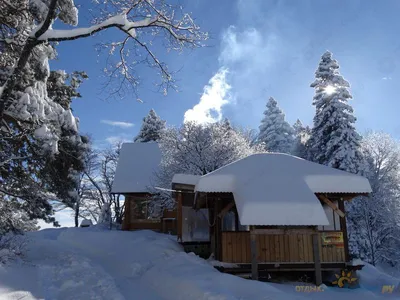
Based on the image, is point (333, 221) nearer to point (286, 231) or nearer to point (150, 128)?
point (286, 231)

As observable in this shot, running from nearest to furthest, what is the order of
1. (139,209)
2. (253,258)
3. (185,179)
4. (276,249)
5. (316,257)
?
(253,258) → (316,257) → (276,249) → (185,179) → (139,209)

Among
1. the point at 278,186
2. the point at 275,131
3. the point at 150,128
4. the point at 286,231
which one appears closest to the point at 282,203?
the point at 278,186

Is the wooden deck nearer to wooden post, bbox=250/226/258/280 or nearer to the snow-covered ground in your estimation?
the snow-covered ground

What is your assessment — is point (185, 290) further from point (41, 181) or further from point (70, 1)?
point (70, 1)

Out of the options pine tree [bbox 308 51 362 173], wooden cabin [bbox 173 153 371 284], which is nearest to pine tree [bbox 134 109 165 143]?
pine tree [bbox 308 51 362 173]

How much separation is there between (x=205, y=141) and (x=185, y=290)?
44.5 ft

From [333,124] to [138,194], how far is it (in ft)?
51.0

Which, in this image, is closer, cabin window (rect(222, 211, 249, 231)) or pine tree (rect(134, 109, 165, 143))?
cabin window (rect(222, 211, 249, 231))

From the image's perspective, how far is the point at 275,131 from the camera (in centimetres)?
3856

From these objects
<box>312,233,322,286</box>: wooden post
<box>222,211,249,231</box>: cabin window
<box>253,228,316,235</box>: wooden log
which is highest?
<box>222,211,249,231</box>: cabin window

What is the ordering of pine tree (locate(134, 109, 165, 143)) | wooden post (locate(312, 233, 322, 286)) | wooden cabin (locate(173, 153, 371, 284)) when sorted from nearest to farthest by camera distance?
1. wooden cabin (locate(173, 153, 371, 284))
2. wooden post (locate(312, 233, 322, 286))
3. pine tree (locate(134, 109, 165, 143))

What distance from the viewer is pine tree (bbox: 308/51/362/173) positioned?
23.6 meters

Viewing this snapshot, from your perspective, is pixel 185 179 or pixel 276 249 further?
pixel 185 179

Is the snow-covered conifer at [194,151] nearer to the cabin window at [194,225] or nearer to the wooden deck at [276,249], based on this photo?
the cabin window at [194,225]
